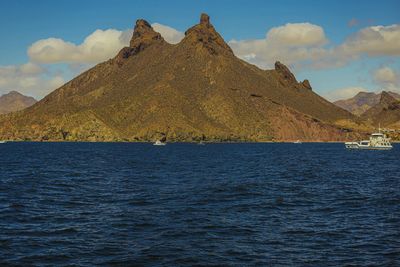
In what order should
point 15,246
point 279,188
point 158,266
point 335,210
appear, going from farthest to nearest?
point 279,188 → point 335,210 → point 15,246 → point 158,266

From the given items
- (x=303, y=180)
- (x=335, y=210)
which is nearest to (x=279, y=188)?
(x=303, y=180)

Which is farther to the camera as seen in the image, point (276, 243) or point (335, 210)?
point (335, 210)

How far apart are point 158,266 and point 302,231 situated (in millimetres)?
15936

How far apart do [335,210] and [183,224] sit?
18.5 metres

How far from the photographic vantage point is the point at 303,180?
8244cm

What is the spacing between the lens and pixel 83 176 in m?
86.9

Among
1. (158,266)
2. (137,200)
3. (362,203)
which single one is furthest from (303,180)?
(158,266)

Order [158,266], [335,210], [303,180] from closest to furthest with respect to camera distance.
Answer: [158,266] → [335,210] → [303,180]

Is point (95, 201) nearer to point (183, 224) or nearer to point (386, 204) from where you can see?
point (183, 224)

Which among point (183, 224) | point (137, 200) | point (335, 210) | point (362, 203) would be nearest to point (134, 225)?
point (183, 224)

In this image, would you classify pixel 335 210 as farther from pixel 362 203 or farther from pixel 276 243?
pixel 276 243

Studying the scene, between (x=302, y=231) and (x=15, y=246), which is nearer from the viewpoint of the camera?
(x=15, y=246)

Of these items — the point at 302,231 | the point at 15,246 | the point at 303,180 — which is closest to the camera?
the point at 15,246

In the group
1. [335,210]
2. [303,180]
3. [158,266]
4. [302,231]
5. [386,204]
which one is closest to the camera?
[158,266]
